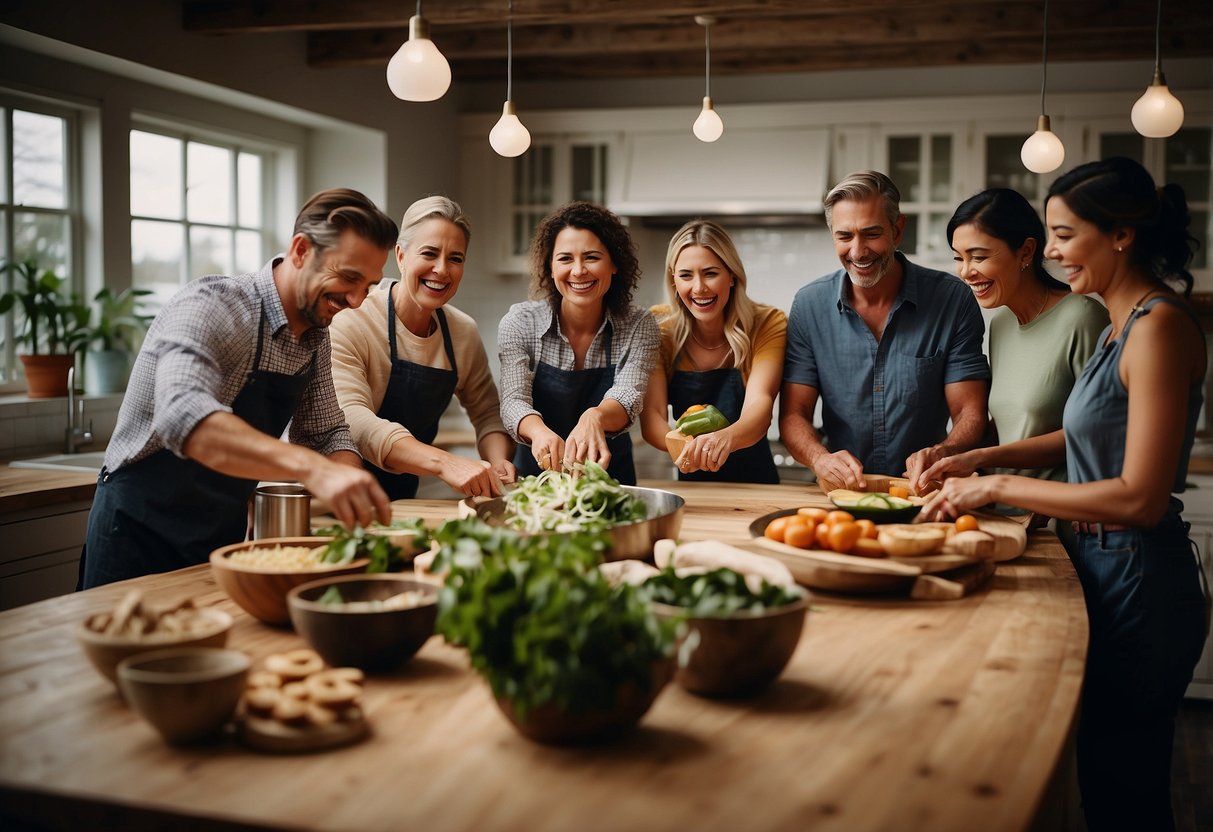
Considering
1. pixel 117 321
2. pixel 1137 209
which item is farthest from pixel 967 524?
pixel 117 321

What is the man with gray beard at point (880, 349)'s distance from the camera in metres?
2.97

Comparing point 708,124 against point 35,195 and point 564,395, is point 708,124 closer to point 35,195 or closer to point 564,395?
point 564,395

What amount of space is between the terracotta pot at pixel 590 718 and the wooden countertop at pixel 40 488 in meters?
2.46

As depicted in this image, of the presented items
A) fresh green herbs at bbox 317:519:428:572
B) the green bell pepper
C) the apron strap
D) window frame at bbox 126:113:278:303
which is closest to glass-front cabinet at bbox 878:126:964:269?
window frame at bbox 126:113:278:303

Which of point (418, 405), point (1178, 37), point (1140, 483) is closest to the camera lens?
point (1140, 483)

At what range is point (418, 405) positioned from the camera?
120 inches

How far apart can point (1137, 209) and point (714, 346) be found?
4.64 ft

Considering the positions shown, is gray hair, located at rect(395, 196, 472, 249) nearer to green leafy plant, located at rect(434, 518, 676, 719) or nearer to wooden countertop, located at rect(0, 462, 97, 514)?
wooden countertop, located at rect(0, 462, 97, 514)

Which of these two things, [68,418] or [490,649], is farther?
[68,418]

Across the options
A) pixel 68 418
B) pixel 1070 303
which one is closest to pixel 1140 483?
pixel 1070 303

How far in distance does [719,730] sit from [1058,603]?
897 mm

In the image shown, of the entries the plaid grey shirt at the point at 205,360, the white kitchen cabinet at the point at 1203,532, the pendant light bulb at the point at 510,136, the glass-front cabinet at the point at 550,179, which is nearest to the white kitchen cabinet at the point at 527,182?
the glass-front cabinet at the point at 550,179

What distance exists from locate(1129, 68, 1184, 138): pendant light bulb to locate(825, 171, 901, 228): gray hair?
106 centimetres

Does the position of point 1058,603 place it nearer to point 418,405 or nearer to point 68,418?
point 418,405
